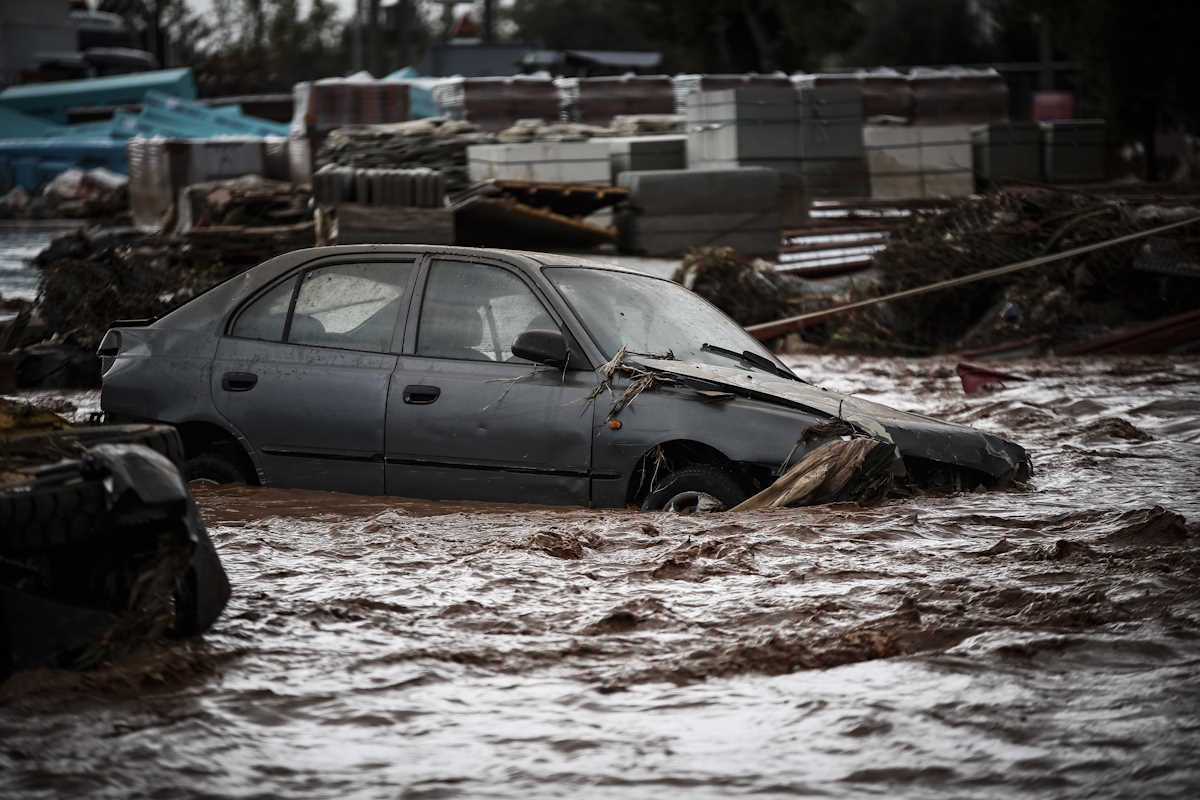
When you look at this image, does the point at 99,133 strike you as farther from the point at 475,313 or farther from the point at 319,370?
the point at 475,313

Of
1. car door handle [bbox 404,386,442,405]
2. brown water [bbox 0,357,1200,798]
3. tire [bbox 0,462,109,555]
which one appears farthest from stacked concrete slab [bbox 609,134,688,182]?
tire [bbox 0,462,109,555]

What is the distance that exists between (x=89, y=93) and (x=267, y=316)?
44.8m

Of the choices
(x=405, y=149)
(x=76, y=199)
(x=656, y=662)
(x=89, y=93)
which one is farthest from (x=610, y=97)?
(x=89, y=93)

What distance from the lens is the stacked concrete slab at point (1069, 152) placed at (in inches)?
874

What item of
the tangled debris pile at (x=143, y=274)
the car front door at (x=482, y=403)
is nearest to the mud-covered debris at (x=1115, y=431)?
the car front door at (x=482, y=403)

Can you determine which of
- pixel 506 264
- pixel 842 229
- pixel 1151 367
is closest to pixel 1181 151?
pixel 842 229

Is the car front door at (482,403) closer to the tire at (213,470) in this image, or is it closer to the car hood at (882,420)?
the car hood at (882,420)

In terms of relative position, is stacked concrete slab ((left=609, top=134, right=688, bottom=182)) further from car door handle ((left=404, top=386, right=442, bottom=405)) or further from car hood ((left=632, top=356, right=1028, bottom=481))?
car door handle ((left=404, top=386, right=442, bottom=405))

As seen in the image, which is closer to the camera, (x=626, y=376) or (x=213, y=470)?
(x=626, y=376)

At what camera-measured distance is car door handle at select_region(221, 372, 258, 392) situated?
23.7 ft

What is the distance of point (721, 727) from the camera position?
4152mm

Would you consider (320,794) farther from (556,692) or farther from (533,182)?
(533,182)

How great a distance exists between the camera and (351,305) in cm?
728

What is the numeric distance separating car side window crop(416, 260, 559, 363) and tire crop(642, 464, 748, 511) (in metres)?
0.87
